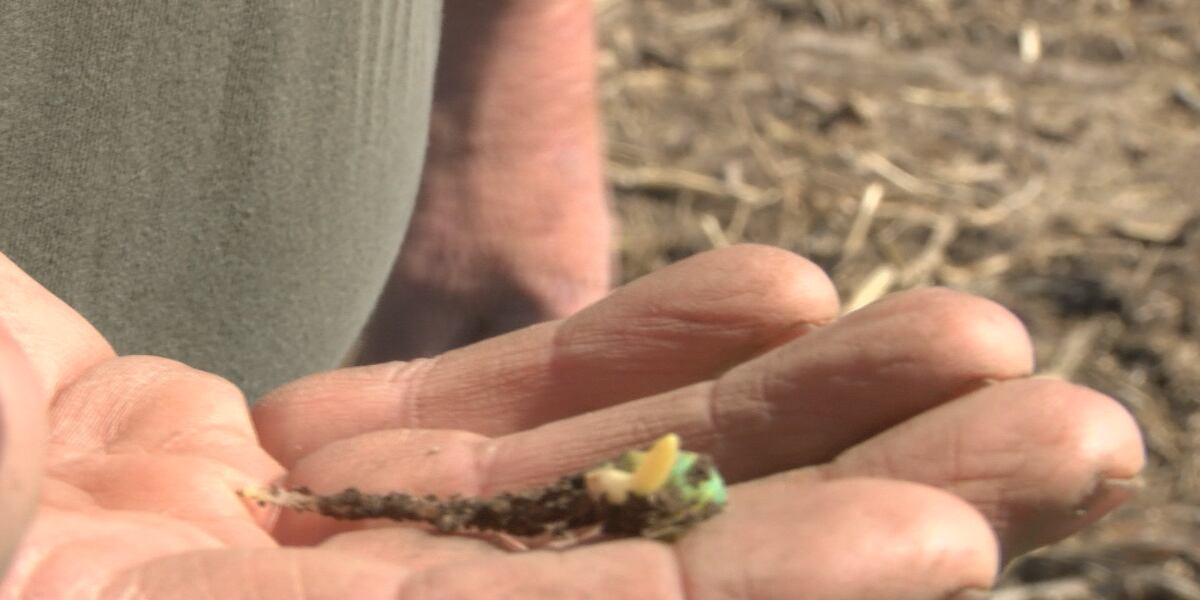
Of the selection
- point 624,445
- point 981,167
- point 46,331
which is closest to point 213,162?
point 46,331

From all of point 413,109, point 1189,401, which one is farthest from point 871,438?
point 1189,401

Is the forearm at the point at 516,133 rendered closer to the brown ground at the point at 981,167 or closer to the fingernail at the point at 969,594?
the brown ground at the point at 981,167

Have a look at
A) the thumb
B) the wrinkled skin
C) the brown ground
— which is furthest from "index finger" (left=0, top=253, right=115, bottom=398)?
the brown ground

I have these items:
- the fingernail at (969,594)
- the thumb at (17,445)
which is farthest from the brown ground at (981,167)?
the thumb at (17,445)

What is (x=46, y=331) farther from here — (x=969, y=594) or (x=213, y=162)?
(x=969, y=594)

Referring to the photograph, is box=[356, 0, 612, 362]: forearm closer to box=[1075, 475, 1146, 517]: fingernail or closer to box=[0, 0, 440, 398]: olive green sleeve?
box=[0, 0, 440, 398]: olive green sleeve

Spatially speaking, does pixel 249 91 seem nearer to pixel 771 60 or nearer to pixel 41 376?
pixel 41 376
